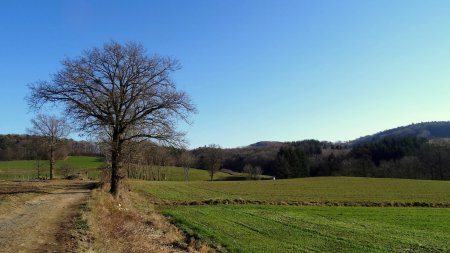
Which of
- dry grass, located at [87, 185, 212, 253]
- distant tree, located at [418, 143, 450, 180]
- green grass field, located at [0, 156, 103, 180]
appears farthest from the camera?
distant tree, located at [418, 143, 450, 180]

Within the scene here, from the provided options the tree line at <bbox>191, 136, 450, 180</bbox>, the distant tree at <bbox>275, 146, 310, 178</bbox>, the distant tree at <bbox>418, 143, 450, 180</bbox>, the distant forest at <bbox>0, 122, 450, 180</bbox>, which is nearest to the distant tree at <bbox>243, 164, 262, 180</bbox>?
the distant forest at <bbox>0, 122, 450, 180</bbox>

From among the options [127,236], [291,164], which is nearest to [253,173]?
[291,164]

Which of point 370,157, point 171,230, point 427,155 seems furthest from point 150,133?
point 370,157

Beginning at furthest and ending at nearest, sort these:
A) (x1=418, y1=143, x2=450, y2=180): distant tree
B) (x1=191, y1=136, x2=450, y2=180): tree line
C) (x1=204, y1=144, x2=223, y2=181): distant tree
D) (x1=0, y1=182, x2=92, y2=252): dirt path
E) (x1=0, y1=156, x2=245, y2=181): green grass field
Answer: (x1=204, y1=144, x2=223, y2=181): distant tree < (x1=191, y1=136, x2=450, y2=180): tree line < (x1=418, y1=143, x2=450, y2=180): distant tree < (x1=0, y1=156, x2=245, y2=181): green grass field < (x1=0, y1=182, x2=92, y2=252): dirt path

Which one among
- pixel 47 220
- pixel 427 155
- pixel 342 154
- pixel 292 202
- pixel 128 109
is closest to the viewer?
pixel 47 220

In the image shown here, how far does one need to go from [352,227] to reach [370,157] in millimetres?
103707

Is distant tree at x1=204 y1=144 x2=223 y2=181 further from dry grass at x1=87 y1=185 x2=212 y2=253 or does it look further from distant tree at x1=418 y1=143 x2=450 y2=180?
dry grass at x1=87 y1=185 x2=212 y2=253

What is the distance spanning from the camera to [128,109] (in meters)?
32.1

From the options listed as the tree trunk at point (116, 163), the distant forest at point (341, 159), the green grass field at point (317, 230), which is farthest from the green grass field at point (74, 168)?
the green grass field at point (317, 230)

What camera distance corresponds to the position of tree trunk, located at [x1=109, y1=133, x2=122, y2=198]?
105ft

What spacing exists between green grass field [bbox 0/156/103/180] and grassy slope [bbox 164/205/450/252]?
1734 inches

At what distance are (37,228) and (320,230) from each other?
15666 millimetres

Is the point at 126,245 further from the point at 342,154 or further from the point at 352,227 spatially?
the point at 342,154

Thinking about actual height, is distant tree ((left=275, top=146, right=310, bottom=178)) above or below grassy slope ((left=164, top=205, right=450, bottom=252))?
above
